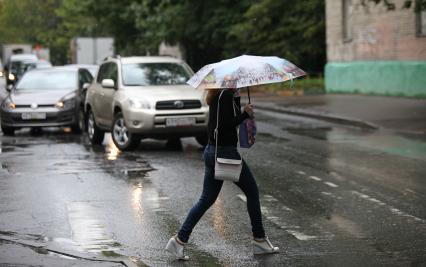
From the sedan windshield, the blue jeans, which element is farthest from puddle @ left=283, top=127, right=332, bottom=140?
the blue jeans

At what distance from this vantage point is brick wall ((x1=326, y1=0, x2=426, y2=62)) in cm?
2651

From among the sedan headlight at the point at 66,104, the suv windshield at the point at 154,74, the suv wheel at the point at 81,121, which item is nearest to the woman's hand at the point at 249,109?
→ the suv windshield at the point at 154,74

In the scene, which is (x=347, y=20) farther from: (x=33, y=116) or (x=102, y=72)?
(x=102, y=72)

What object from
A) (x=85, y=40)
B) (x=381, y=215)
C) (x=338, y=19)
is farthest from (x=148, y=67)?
(x=85, y=40)

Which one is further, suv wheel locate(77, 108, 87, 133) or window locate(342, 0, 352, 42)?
window locate(342, 0, 352, 42)

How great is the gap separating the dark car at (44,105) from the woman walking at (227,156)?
1201 centimetres

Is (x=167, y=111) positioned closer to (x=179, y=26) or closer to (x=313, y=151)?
(x=313, y=151)

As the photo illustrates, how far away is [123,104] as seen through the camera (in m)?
15.2

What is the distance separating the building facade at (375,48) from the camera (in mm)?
26234

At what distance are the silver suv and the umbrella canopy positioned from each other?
25.2 ft

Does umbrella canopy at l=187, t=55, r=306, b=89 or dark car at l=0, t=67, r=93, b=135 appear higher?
umbrella canopy at l=187, t=55, r=306, b=89

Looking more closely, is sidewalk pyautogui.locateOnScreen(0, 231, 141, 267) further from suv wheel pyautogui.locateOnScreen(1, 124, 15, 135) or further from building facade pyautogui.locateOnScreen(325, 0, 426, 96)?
building facade pyautogui.locateOnScreen(325, 0, 426, 96)

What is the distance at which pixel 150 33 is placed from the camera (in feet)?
144

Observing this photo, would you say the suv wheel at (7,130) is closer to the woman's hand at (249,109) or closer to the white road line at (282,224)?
the white road line at (282,224)
